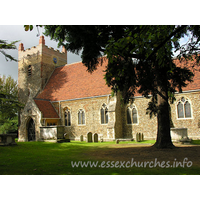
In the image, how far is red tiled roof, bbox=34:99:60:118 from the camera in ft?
74.4

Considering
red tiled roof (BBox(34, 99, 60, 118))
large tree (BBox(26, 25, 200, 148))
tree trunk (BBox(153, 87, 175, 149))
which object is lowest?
tree trunk (BBox(153, 87, 175, 149))

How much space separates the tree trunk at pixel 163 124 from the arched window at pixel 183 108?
7389 millimetres

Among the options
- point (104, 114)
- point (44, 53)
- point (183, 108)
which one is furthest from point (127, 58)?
point (44, 53)

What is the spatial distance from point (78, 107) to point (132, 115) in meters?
6.80

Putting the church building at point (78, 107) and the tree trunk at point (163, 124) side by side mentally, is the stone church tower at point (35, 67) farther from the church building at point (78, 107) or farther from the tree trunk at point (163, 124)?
the tree trunk at point (163, 124)

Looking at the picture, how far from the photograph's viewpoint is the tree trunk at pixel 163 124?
11.0 meters

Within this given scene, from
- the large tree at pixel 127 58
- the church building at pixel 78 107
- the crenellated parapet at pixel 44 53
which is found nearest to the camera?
the large tree at pixel 127 58

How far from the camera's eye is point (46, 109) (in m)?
23.3

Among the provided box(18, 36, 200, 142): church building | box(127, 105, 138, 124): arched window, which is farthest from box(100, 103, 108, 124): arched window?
box(127, 105, 138, 124): arched window

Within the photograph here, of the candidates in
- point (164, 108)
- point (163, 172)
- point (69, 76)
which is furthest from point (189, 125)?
point (69, 76)

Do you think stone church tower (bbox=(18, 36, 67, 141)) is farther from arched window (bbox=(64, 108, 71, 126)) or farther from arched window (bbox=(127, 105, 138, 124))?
arched window (bbox=(127, 105, 138, 124))

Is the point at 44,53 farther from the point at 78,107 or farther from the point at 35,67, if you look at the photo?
the point at 78,107

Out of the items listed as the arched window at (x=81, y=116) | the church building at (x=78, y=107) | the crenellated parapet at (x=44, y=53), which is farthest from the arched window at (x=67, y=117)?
the crenellated parapet at (x=44, y=53)

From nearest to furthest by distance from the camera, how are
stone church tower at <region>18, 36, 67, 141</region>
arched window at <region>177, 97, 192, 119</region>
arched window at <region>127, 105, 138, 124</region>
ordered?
1. arched window at <region>177, 97, 192, 119</region>
2. arched window at <region>127, 105, 138, 124</region>
3. stone church tower at <region>18, 36, 67, 141</region>
